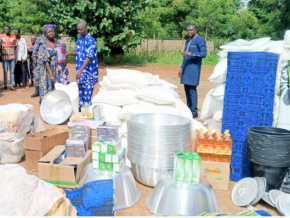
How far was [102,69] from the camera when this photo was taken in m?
13.0

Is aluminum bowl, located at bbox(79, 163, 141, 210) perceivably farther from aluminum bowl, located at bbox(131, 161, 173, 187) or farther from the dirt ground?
aluminum bowl, located at bbox(131, 161, 173, 187)

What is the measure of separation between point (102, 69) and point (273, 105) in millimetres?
10261

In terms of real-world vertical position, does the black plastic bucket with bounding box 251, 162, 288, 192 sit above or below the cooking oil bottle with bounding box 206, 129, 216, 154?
below

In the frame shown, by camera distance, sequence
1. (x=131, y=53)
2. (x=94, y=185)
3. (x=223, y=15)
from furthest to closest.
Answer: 1. (x=223, y=15)
2. (x=131, y=53)
3. (x=94, y=185)

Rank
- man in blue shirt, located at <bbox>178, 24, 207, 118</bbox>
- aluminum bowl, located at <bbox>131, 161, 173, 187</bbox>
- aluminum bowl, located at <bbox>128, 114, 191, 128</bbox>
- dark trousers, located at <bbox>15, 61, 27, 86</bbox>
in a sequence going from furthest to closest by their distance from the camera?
dark trousers, located at <bbox>15, 61, 27, 86</bbox> < man in blue shirt, located at <bbox>178, 24, 207, 118</bbox> < aluminum bowl, located at <bbox>128, 114, 191, 128</bbox> < aluminum bowl, located at <bbox>131, 161, 173, 187</bbox>

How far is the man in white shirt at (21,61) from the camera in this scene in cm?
824

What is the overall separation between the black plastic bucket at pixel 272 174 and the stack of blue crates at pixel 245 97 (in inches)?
15.5

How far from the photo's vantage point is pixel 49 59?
5.14 meters

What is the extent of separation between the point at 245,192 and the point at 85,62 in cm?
288

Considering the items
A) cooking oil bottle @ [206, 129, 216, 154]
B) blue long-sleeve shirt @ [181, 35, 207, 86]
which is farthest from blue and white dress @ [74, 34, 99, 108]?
cooking oil bottle @ [206, 129, 216, 154]

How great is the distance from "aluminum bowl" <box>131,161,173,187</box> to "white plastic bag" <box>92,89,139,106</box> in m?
1.10

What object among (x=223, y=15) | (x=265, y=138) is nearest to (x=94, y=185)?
(x=265, y=138)

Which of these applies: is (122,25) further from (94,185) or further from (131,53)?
(94,185)

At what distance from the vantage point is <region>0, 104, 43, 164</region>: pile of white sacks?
12.3ft
